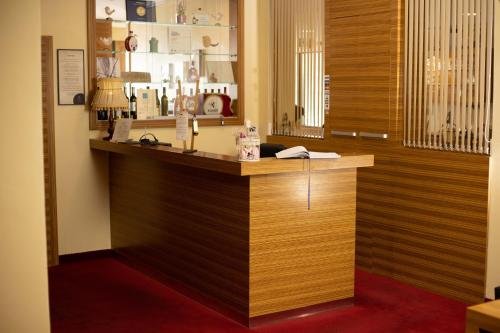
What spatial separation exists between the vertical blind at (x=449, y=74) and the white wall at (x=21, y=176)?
3022 millimetres

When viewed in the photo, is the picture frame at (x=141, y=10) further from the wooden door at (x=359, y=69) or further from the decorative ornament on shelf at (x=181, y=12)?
the wooden door at (x=359, y=69)

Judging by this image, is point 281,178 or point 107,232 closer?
point 281,178

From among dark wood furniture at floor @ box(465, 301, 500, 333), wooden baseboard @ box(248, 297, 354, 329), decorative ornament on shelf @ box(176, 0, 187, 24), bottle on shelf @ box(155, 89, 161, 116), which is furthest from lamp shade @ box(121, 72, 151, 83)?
dark wood furniture at floor @ box(465, 301, 500, 333)

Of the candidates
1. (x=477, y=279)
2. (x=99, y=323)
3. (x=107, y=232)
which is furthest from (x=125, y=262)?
(x=477, y=279)

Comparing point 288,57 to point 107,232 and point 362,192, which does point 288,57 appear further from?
point 107,232

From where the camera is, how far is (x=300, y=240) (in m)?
5.02

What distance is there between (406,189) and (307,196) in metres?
1.16

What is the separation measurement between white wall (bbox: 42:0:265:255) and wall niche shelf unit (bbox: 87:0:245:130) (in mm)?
120

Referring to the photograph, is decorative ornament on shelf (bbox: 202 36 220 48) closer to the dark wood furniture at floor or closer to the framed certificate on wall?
the framed certificate on wall

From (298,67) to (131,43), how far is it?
1598 mm

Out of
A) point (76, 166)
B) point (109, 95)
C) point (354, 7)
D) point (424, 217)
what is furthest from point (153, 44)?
point (424, 217)

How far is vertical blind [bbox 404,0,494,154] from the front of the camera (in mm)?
5168

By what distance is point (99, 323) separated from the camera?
503 cm

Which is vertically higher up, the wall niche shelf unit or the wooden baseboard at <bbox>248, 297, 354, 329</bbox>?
the wall niche shelf unit
